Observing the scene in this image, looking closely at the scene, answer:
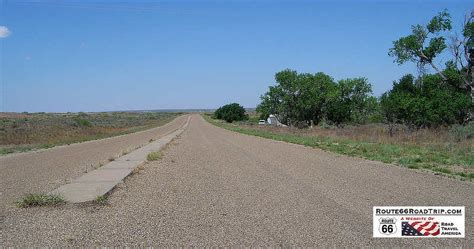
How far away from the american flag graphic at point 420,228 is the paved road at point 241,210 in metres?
0.33

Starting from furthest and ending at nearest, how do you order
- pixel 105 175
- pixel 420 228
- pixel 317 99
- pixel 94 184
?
pixel 317 99, pixel 105 175, pixel 94 184, pixel 420 228

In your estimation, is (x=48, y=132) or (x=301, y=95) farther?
(x=301, y=95)

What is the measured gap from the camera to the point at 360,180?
13.0 m

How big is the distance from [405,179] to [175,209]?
703 cm

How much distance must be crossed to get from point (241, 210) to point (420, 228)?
3219 mm

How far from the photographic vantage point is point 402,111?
141 ft

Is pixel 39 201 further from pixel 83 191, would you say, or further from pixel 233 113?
pixel 233 113

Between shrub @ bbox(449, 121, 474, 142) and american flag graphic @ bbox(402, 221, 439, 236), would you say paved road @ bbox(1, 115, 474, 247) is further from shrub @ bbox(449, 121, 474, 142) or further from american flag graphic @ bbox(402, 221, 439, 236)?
shrub @ bbox(449, 121, 474, 142)

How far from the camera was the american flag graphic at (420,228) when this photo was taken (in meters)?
7.25

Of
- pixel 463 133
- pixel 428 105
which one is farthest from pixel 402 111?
pixel 463 133

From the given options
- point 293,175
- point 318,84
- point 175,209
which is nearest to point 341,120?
point 318,84

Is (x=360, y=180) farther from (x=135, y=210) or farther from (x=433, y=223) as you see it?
(x=135, y=210)

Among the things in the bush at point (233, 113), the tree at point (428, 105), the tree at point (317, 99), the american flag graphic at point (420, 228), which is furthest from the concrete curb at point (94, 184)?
the bush at point (233, 113)

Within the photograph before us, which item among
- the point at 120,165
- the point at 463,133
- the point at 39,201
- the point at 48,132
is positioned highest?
the point at 463,133
